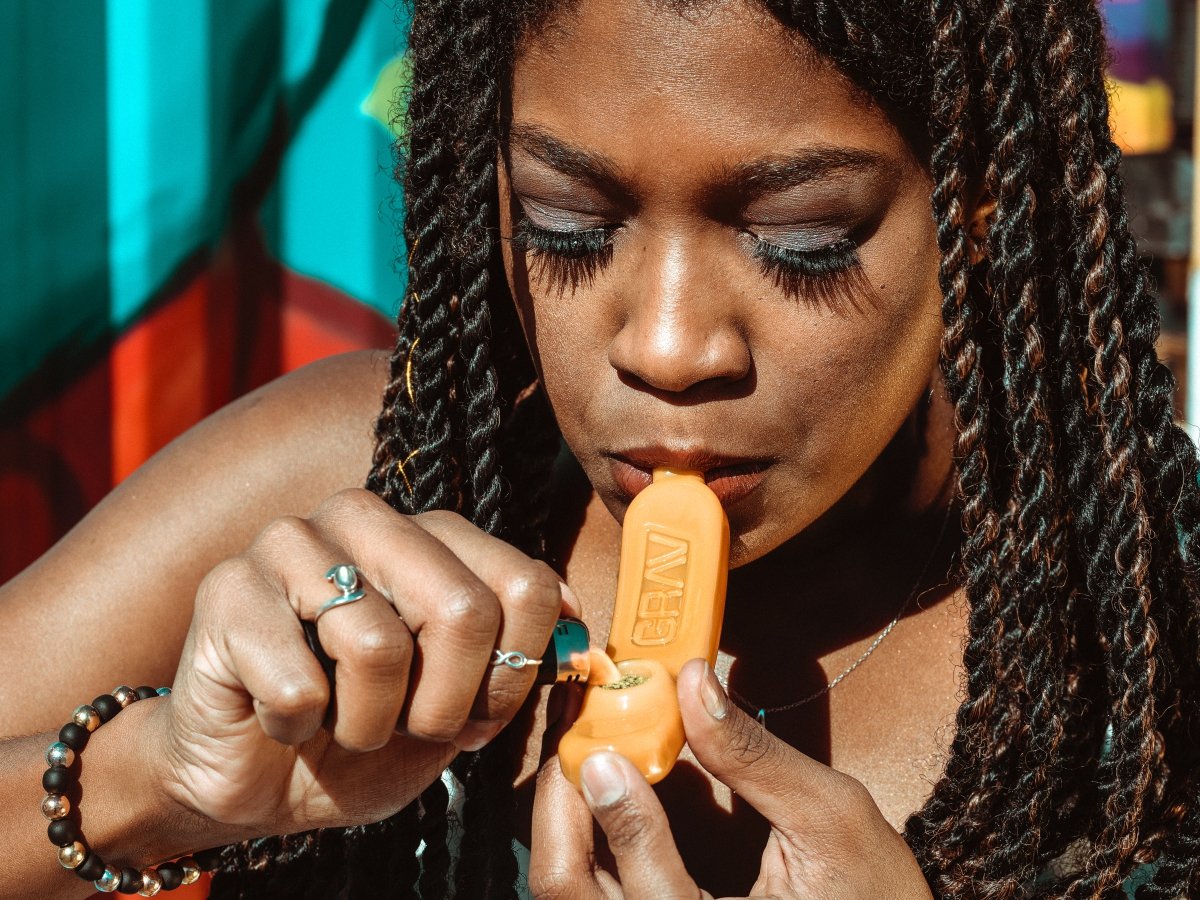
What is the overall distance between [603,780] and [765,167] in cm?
71

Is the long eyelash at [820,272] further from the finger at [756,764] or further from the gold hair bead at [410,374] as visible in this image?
the gold hair bead at [410,374]

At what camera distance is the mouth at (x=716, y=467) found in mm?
1642

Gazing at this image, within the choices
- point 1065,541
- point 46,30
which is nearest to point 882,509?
point 1065,541

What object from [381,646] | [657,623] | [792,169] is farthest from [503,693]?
[792,169]

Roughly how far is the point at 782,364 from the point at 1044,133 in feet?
1.66

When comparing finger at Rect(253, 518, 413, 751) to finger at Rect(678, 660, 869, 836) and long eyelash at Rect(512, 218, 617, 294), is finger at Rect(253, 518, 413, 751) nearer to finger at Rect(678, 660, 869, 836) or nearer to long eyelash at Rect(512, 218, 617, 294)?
finger at Rect(678, 660, 869, 836)

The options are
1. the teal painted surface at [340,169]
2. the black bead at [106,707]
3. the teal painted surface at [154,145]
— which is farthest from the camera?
the teal painted surface at [340,169]

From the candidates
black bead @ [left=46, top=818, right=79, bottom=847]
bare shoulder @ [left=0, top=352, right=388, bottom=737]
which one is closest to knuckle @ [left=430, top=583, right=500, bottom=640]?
black bead @ [left=46, top=818, right=79, bottom=847]

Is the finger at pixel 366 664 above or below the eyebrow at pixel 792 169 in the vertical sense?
below

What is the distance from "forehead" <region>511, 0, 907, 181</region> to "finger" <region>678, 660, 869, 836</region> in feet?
1.97

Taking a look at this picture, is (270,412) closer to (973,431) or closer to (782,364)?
(782,364)

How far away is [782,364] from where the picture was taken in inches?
63.9

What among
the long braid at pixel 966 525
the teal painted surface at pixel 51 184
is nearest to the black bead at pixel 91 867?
the long braid at pixel 966 525

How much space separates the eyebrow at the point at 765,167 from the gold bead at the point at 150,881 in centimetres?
99
